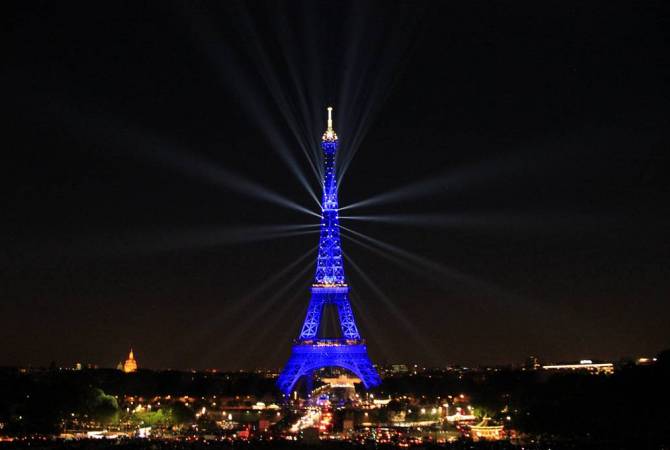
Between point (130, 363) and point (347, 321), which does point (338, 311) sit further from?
point (130, 363)

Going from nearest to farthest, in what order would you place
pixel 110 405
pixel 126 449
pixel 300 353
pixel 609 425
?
pixel 126 449 → pixel 609 425 → pixel 110 405 → pixel 300 353

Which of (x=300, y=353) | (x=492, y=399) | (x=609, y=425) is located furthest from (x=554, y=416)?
(x=300, y=353)

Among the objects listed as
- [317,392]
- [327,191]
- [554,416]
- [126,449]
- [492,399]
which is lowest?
[126,449]

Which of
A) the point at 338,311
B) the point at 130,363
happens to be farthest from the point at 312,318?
the point at 130,363

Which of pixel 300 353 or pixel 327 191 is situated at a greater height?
pixel 327 191

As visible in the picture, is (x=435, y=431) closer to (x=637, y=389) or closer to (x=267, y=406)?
(x=637, y=389)

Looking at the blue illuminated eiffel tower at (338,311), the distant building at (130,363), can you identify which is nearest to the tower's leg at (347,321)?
the blue illuminated eiffel tower at (338,311)

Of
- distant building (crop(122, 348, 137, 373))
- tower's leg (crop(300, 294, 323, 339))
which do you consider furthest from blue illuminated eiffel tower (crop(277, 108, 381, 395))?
distant building (crop(122, 348, 137, 373))

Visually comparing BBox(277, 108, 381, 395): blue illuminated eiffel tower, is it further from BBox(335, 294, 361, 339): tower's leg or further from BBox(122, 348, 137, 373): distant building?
BBox(122, 348, 137, 373): distant building
